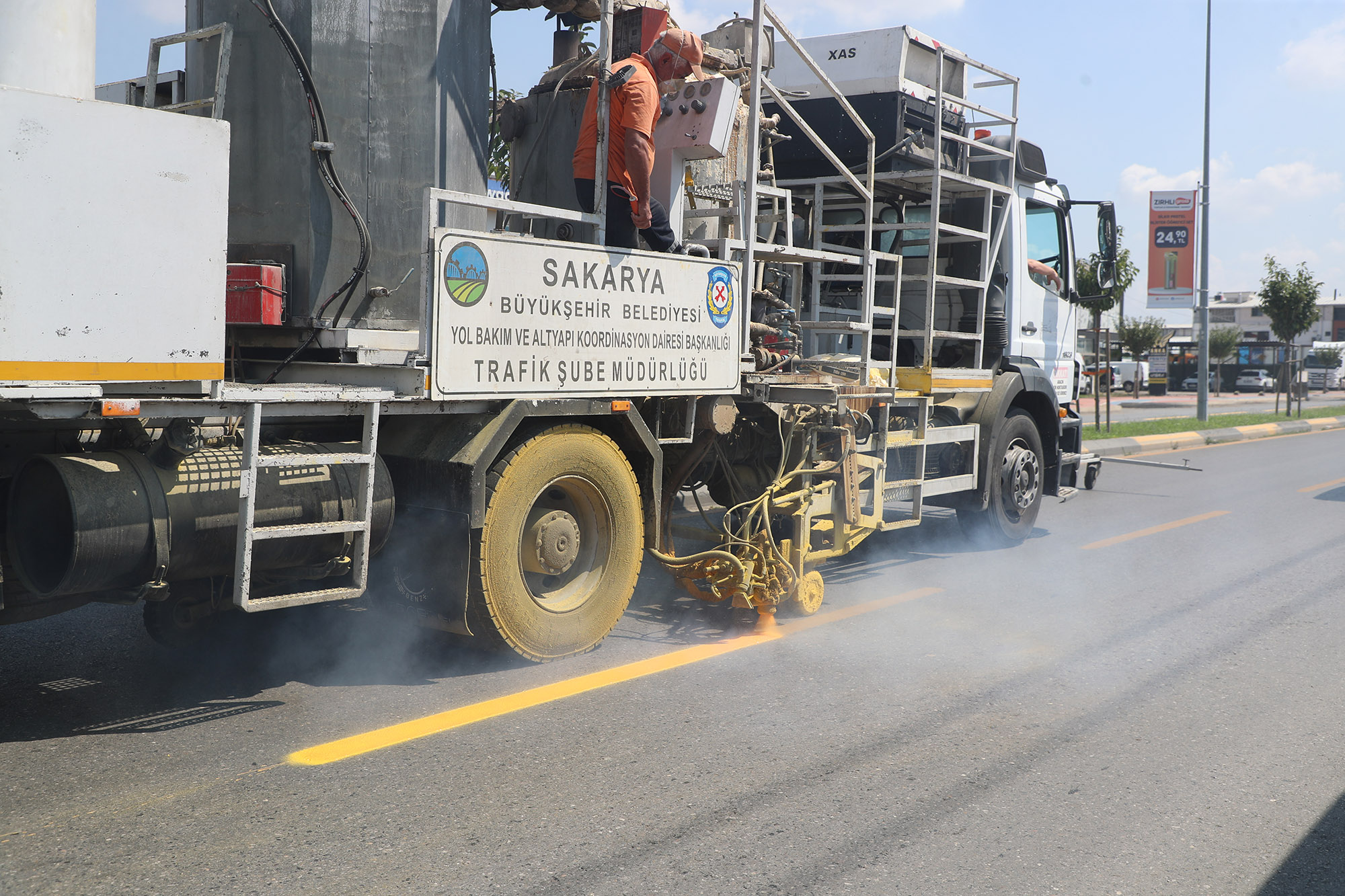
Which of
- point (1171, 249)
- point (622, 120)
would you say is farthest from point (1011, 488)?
point (1171, 249)

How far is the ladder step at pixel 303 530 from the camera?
13.0 ft

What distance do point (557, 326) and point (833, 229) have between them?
3290mm

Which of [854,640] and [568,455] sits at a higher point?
[568,455]

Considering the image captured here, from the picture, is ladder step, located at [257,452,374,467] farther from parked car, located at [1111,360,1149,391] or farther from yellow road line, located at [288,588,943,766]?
parked car, located at [1111,360,1149,391]

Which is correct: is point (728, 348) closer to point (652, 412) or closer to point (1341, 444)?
point (652, 412)

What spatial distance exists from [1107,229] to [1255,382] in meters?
51.7

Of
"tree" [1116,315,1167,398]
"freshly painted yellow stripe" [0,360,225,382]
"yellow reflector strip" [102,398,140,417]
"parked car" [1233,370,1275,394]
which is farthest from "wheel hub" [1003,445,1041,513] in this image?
"parked car" [1233,370,1275,394]

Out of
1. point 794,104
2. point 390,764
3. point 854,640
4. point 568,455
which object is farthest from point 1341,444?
point 390,764

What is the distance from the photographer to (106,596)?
13.4 ft

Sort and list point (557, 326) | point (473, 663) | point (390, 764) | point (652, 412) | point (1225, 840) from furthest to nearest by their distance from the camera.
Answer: point (652, 412) → point (473, 663) → point (557, 326) → point (390, 764) → point (1225, 840)

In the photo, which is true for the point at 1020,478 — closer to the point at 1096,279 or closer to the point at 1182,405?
the point at 1096,279

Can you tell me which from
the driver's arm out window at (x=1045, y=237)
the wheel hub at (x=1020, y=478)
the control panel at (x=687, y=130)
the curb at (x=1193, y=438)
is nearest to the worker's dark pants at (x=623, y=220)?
the control panel at (x=687, y=130)

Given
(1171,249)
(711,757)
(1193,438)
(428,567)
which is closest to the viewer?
(711,757)

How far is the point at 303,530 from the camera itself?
13.4 ft
